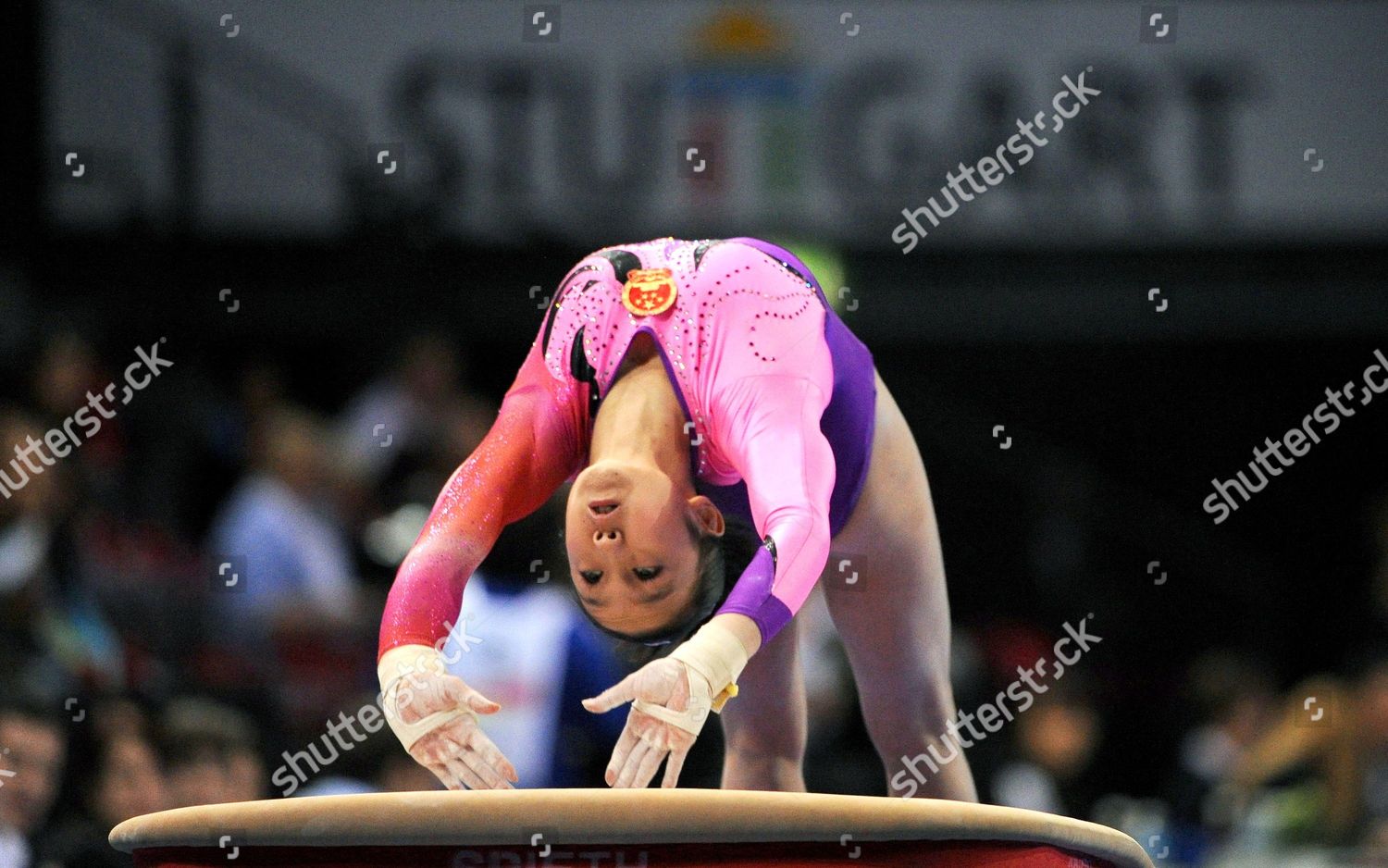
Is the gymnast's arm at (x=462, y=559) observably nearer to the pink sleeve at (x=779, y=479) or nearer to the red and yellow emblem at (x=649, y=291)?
the red and yellow emblem at (x=649, y=291)

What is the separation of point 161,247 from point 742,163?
8.55 feet

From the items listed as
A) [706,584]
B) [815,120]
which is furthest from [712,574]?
[815,120]

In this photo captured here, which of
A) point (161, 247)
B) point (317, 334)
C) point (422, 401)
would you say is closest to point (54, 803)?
point (422, 401)

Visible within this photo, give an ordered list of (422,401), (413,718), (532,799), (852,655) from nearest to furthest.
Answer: (532,799) < (413,718) < (852,655) < (422,401)

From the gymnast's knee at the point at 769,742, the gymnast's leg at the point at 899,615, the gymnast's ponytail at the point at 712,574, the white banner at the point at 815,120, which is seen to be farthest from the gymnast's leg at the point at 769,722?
the white banner at the point at 815,120

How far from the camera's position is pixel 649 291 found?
2662mm

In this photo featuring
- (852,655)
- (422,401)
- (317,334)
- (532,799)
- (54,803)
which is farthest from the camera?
(317,334)

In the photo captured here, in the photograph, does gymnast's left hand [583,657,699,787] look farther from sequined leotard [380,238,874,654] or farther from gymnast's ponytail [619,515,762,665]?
gymnast's ponytail [619,515,762,665]

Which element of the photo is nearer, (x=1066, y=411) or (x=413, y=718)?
(x=413, y=718)

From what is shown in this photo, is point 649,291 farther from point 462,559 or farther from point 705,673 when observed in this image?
point 705,673

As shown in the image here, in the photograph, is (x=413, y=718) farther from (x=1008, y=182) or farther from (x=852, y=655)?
(x=1008, y=182)

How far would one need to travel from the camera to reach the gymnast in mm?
2230

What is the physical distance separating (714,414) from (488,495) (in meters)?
0.36

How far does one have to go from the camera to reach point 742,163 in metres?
7.65
